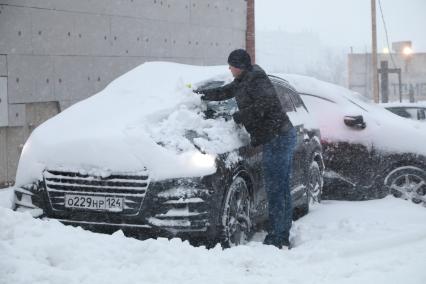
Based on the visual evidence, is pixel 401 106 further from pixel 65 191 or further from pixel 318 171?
pixel 65 191

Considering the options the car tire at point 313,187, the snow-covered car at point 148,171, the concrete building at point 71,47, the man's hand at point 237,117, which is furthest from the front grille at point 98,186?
the concrete building at point 71,47

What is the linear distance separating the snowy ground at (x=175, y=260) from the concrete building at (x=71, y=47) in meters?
5.55

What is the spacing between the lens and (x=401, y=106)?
1366 centimetres

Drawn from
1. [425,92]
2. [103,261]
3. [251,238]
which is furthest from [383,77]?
[425,92]

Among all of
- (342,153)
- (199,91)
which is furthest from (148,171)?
(342,153)

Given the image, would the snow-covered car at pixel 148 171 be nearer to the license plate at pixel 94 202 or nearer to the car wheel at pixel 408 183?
the license plate at pixel 94 202

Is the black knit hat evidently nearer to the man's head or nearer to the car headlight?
the man's head

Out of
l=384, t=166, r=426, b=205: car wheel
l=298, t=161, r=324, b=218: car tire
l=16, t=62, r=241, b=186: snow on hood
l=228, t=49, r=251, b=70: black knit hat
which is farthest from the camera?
l=384, t=166, r=426, b=205: car wheel

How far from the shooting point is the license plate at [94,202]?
5.07 m

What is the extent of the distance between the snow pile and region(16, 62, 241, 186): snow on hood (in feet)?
2.01

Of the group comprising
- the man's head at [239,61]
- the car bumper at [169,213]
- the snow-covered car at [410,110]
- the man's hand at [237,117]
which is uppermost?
the man's head at [239,61]

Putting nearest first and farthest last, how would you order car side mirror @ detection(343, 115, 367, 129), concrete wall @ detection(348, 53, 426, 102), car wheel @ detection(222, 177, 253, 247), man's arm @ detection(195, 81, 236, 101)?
car wheel @ detection(222, 177, 253, 247) → man's arm @ detection(195, 81, 236, 101) → car side mirror @ detection(343, 115, 367, 129) → concrete wall @ detection(348, 53, 426, 102)

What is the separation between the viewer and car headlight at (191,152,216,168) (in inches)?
203

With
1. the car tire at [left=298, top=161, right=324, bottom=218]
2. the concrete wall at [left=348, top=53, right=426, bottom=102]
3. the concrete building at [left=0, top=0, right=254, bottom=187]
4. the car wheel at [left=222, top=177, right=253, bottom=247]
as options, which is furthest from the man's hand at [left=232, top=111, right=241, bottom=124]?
the concrete wall at [left=348, top=53, right=426, bottom=102]
